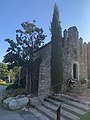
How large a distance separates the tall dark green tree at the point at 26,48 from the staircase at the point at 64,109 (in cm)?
829

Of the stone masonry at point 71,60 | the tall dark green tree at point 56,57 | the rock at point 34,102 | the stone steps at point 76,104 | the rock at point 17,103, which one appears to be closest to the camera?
the stone steps at point 76,104

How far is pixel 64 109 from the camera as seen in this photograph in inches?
492

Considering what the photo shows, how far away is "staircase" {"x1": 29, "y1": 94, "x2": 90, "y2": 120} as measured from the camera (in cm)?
1129

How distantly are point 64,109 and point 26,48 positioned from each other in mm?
12943

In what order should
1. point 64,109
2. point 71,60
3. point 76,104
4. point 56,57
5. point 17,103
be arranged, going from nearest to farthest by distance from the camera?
1. point 64,109
2. point 76,104
3. point 17,103
4. point 56,57
5. point 71,60

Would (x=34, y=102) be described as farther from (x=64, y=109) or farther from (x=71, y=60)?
(x=71, y=60)

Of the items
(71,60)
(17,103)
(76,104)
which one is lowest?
(17,103)

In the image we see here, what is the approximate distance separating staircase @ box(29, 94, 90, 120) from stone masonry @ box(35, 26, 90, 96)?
3555mm

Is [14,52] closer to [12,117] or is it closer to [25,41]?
[25,41]

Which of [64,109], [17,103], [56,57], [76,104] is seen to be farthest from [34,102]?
[56,57]

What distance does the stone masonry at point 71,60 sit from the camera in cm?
1873

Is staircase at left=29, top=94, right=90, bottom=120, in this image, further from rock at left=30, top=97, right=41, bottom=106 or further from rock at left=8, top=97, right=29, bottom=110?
rock at left=8, top=97, right=29, bottom=110

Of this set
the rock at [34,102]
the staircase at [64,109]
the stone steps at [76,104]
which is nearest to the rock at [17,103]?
the rock at [34,102]

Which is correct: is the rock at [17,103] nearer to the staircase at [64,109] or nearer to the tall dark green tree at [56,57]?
the staircase at [64,109]
